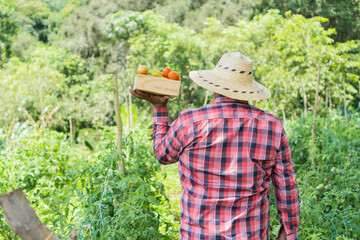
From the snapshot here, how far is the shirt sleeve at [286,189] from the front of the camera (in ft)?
4.66

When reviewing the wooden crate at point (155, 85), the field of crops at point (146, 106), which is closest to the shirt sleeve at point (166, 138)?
the wooden crate at point (155, 85)

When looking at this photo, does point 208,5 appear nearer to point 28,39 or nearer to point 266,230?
point 28,39

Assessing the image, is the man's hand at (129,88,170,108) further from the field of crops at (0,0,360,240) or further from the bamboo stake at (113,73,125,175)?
the bamboo stake at (113,73,125,175)

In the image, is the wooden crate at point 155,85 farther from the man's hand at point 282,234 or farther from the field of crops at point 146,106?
the man's hand at point 282,234

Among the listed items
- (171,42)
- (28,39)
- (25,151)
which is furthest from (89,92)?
(28,39)

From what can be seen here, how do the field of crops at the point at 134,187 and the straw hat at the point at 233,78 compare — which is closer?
the straw hat at the point at 233,78

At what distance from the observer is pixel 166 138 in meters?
1.47

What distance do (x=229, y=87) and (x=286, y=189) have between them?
46 cm

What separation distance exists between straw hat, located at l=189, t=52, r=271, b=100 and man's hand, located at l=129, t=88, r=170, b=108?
0.77 ft

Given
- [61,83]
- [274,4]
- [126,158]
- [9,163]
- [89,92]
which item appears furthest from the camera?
[274,4]

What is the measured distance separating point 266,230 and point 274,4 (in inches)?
536

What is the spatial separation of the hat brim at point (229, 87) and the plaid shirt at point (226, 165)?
32 mm

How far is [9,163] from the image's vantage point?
4.04 metres

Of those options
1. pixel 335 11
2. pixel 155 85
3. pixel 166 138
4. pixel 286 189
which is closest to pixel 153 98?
pixel 155 85
